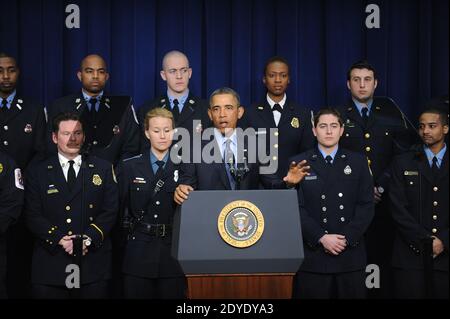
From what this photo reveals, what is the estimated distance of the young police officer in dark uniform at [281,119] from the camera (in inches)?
236

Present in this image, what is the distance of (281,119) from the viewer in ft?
19.9

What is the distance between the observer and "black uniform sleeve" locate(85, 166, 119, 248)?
536cm

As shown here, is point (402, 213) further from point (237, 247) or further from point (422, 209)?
point (237, 247)

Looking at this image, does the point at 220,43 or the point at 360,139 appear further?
the point at 220,43

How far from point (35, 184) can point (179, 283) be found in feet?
3.94

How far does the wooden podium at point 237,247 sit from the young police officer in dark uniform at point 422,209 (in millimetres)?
1406

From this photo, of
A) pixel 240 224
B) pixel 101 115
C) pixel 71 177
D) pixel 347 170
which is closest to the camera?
pixel 240 224

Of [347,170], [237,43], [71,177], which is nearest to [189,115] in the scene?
→ [71,177]

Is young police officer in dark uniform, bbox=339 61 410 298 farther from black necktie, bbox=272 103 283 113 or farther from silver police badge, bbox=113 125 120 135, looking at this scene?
silver police badge, bbox=113 125 120 135

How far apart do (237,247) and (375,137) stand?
202 cm
